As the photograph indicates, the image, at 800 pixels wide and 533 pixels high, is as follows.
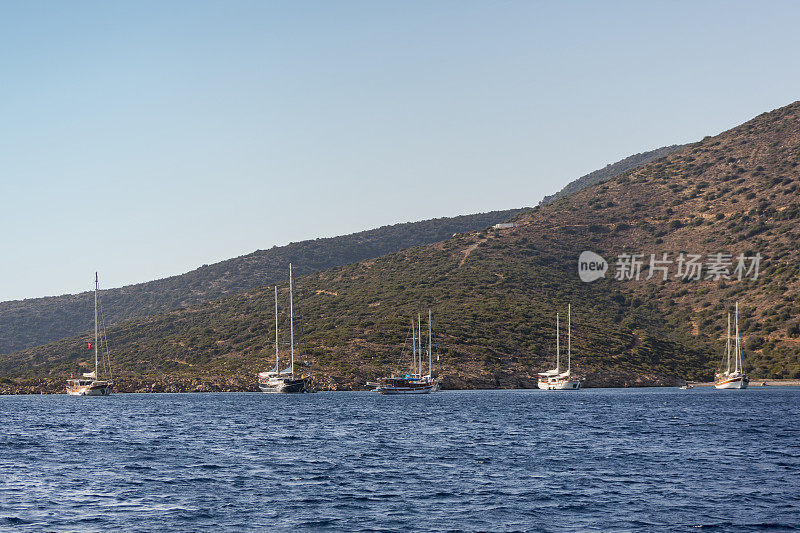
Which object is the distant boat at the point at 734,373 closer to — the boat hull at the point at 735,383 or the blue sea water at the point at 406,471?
the boat hull at the point at 735,383

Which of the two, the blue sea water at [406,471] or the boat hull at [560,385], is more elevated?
the blue sea water at [406,471]

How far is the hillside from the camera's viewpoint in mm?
125375

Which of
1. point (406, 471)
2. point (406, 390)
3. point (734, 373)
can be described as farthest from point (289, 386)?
point (406, 471)

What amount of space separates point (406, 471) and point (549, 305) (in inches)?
4324

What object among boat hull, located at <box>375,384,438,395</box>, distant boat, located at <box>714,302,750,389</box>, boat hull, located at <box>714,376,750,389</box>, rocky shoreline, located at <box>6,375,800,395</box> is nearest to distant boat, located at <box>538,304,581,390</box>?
rocky shoreline, located at <box>6,375,800,395</box>

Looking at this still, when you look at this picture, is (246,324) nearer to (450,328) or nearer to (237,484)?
(450,328)

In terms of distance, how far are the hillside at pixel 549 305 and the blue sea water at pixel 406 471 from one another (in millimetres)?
53344

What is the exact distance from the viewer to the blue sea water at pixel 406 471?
2728 cm

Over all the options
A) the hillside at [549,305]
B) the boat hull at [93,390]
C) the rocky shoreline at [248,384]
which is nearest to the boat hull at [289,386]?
the rocky shoreline at [248,384]

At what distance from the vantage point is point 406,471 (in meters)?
37.8

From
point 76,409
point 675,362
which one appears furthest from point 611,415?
point 675,362

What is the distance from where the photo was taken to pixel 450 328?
129750mm

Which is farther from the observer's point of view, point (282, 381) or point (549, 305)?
point (549, 305)

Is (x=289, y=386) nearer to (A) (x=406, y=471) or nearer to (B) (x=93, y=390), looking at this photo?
(B) (x=93, y=390)
